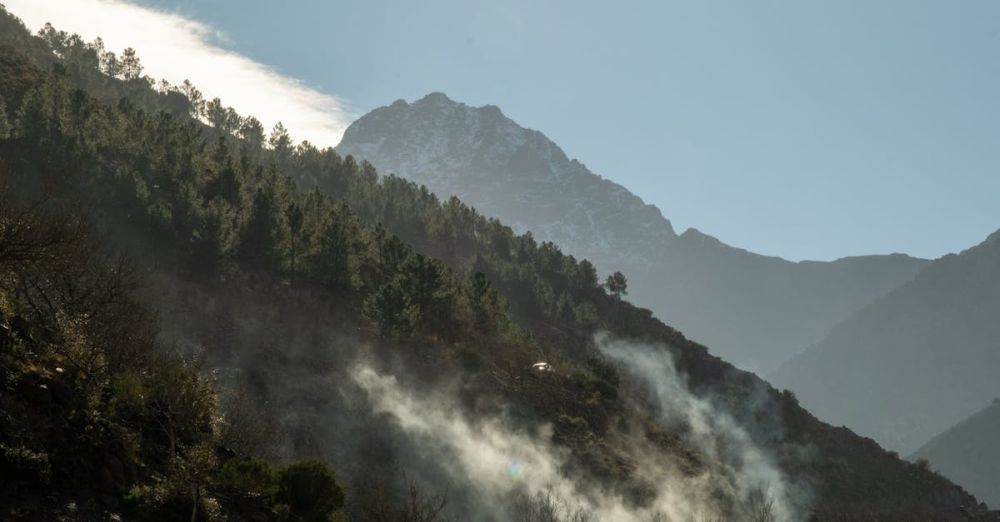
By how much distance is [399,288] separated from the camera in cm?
5959

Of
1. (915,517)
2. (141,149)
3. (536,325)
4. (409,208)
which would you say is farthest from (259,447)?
(409,208)

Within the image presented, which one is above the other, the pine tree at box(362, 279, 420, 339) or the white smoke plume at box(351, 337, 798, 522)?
the pine tree at box(362, 279, 420, 339)

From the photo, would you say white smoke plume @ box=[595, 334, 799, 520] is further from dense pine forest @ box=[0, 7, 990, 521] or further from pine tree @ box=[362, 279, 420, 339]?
pine tree @ box=[362, 279, 420, 339]

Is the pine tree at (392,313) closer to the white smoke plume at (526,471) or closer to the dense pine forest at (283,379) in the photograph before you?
the dense pine forest at (283,379)

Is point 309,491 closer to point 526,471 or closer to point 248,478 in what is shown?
point 248,478

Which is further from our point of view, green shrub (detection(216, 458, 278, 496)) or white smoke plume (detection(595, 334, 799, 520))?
white smoke plume (detection(595, 334, 799, 520))

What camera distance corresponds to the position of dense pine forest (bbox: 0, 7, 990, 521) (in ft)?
50.3

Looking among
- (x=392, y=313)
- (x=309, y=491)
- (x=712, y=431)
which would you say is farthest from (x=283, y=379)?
(x=712, y=431)

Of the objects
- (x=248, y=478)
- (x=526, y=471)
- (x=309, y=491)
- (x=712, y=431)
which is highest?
(x=248, y=478)

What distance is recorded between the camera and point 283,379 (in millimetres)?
47750

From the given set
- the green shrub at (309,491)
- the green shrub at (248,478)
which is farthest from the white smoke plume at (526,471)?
the green shrub at (248,478)

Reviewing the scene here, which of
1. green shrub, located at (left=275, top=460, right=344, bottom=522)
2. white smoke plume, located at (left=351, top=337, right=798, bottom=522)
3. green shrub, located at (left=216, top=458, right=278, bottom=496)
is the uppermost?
green shrub, located at (left=216, top=458, right=278, bottom=496)

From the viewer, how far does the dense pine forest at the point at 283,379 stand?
15.3m

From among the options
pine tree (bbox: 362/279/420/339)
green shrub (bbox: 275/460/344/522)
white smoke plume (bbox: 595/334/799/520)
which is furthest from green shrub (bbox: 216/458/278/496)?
white smoke plume (bbox: 595/334/799/520)
